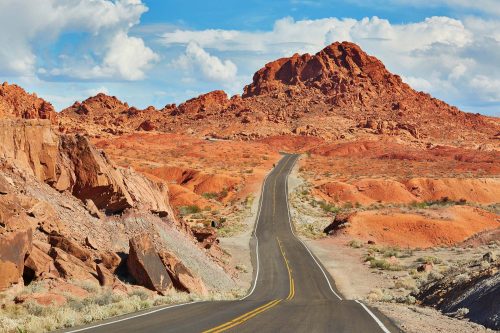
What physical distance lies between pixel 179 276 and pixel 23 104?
4901 inches

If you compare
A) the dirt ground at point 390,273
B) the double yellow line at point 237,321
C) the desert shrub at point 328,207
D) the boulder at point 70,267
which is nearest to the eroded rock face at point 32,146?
the boulder at point 70,267

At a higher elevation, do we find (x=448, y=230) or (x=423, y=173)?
(x=423, y=173)

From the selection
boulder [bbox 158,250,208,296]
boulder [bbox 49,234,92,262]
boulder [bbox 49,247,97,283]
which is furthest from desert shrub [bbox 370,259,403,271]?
boulder [bbox 49,247,97,283]

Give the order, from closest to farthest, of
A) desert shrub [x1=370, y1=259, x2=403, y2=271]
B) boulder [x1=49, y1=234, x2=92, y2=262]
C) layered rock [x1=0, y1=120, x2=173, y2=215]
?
boulder [x1=49, y1=234, x2=92, y2=262]
layered rock [x1=0, y1=120, x2=173, y2=215]
desert shrub [x1=370, y1=259, x2=403, y2=271]

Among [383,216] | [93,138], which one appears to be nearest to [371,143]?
[93,138]

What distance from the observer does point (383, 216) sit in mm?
60125

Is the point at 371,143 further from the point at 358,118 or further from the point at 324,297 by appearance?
the point at 324,297

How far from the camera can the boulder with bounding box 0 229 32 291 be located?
1720 centimetres

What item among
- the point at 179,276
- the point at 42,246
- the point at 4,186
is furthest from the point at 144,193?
the point at 4,186

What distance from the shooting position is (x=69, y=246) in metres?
21.4

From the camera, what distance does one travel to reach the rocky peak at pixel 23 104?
420 ft

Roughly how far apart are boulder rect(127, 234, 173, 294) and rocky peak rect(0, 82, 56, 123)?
11142 cm

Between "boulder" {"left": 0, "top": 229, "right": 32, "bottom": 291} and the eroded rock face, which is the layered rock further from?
"boulder" {"left": 0, "top": 229, "right": 32, "bottom": 291}

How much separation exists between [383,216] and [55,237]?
45344mm
